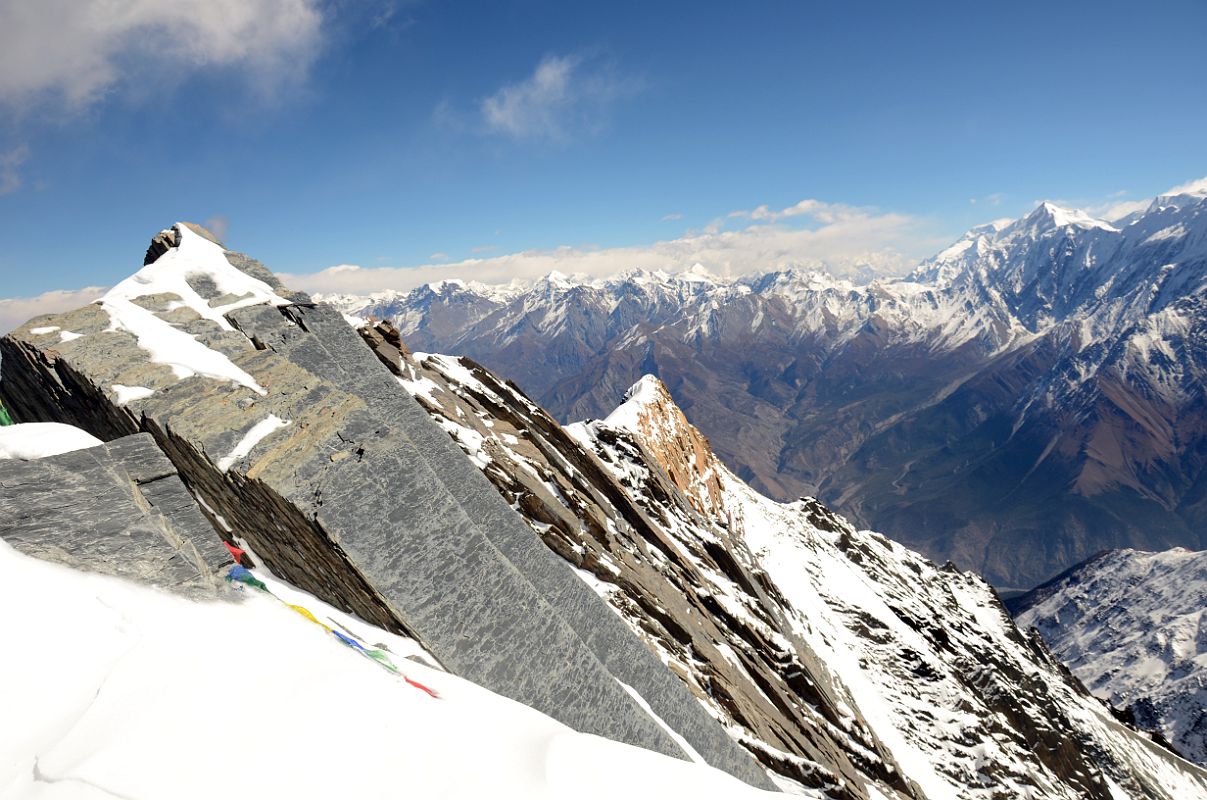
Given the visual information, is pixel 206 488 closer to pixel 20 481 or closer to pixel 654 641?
pixel 20 481

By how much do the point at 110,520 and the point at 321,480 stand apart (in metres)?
4.98

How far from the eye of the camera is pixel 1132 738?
7869 centimetres

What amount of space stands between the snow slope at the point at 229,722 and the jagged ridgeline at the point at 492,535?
4.59m

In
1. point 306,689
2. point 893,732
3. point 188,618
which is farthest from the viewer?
point 893,732

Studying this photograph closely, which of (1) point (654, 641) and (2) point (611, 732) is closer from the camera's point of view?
(2) point (611, 732)

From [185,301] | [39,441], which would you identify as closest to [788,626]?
[185,301]

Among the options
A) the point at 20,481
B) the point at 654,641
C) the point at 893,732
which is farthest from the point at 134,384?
the point at 893,732

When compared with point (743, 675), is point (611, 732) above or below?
above

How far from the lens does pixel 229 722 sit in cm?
697

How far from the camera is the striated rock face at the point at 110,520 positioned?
9.08 m

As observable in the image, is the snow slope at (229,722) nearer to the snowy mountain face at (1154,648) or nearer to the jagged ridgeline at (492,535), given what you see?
the jagged ridgeline at (492,535)

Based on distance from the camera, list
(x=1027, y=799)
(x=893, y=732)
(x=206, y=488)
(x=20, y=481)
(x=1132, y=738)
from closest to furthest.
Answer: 1. (x=20, y=481)
2. (x=206, y=488)
3. (x=1027, y=799)
4. (x=893, y=732)
5. (x=1132, y=738)

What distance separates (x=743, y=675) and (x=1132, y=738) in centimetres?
8838

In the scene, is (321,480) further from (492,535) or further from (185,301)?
(185,301)
